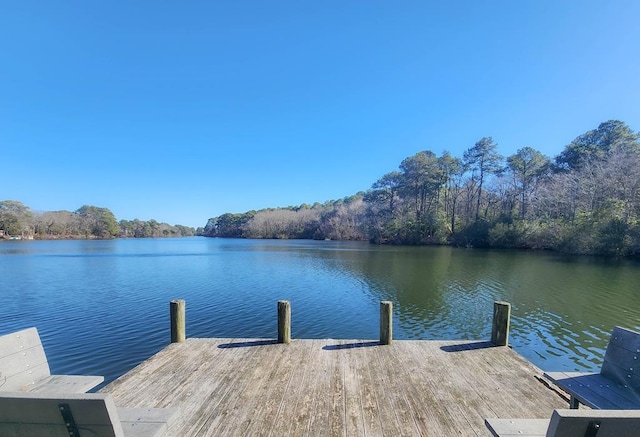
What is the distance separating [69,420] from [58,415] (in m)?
0.05

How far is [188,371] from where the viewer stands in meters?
3.86

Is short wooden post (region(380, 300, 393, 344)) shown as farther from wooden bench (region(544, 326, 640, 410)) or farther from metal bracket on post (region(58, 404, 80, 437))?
metal bracket on post (region(58, 404, 80, 437))

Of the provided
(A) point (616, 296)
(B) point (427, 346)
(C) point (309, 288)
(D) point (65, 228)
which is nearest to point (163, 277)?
(C) point (309, 288)

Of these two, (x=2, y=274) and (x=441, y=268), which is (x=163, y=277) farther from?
(x=441, y=268)

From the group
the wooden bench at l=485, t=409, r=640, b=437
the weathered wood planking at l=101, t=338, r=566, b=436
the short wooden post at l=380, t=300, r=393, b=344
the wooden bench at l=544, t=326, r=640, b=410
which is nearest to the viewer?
the wooden bench at l=485, t=409, r=640, b=437

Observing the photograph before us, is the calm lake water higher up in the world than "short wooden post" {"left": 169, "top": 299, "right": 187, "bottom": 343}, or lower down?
lower down

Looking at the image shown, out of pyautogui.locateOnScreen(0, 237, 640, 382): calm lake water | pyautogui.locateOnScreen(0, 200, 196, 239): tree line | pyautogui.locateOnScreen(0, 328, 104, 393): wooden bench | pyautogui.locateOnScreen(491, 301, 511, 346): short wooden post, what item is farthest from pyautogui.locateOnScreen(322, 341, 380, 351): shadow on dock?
pyautogui.locateOnScreen(0, 200, 196, 239): tree line

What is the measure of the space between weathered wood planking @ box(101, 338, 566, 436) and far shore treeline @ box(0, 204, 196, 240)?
7804cm

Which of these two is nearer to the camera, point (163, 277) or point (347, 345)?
point (347, 345)

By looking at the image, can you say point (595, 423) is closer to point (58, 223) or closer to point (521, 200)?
point (521, 200)

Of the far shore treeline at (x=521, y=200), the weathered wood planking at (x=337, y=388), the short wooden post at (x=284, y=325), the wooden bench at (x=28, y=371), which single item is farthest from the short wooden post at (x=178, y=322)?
the far shore treeline at (x=521, y=200)

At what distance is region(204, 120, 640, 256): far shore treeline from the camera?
24.2 m

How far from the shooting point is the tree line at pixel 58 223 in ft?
192

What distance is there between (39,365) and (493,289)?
14443 millimetres
